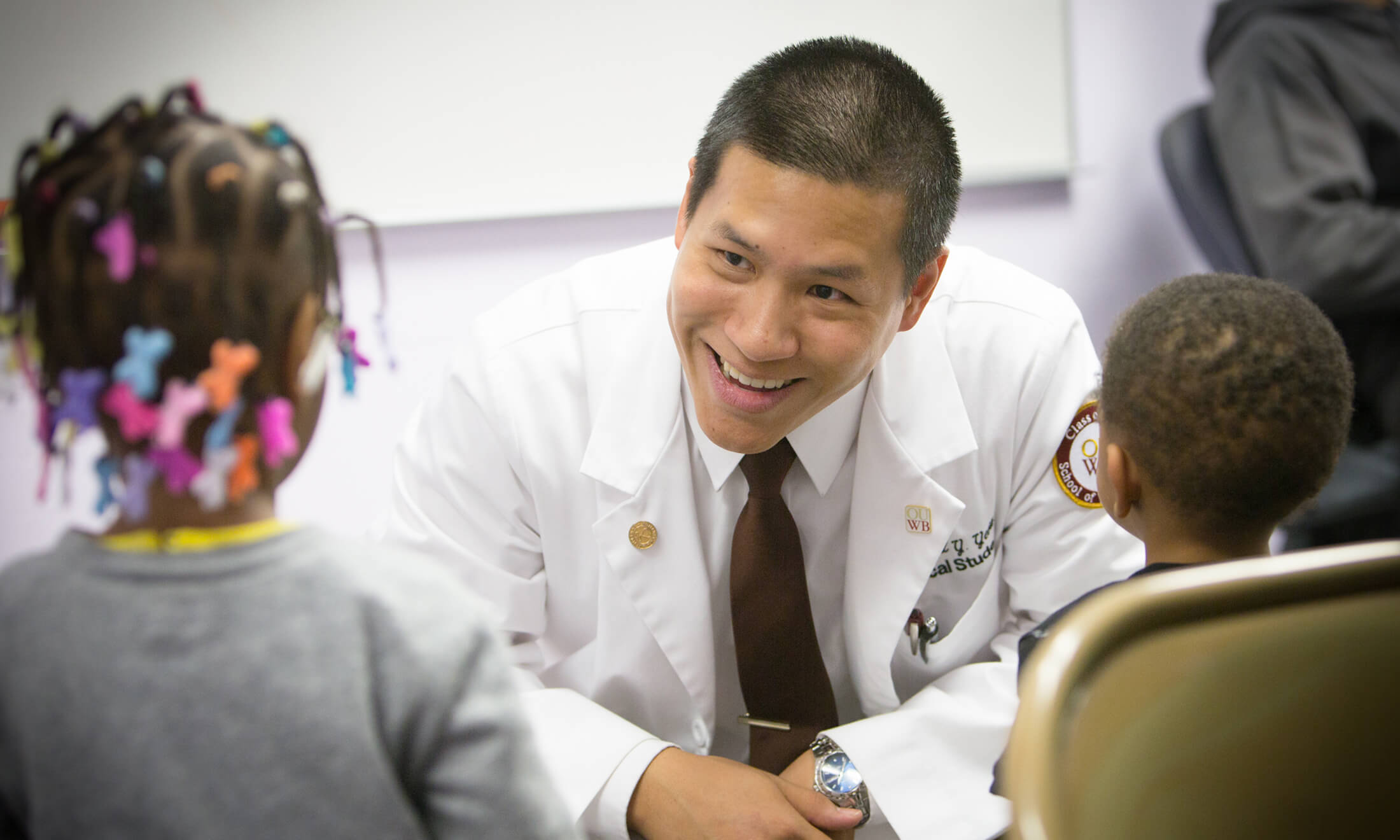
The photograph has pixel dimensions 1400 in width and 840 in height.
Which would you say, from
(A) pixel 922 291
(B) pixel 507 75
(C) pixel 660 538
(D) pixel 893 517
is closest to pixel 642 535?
(C) pixel 660 538

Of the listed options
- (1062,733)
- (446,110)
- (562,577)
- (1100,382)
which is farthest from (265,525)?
(446,110)

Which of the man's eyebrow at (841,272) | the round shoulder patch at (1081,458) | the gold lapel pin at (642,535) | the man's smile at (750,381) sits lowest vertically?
the gold lapel pin at (642,535)

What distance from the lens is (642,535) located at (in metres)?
1.11

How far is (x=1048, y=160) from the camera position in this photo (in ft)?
7.04

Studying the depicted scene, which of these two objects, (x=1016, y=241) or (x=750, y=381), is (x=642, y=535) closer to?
(x=750, y=381)

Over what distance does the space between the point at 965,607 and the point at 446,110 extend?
133cm

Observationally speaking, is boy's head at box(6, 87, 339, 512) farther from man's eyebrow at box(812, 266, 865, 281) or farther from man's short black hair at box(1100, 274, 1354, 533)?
man's short black hair at box(1100, 274, 1354, 533)

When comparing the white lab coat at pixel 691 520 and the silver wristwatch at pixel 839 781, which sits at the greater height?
the white lab coat at pixel 691 520

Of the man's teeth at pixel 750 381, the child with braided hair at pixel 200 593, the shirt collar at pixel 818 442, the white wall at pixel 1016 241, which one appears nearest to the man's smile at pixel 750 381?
the man's teeth at pixel 750 381

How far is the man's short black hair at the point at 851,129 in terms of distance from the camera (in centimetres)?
94

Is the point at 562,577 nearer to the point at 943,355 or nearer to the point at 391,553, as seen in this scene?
the point at 943,355

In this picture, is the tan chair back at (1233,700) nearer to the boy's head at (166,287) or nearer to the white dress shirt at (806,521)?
the boy's head at (166,287)

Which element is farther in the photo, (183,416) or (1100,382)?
(1100,382)

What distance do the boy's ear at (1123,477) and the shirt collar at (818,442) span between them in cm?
31
